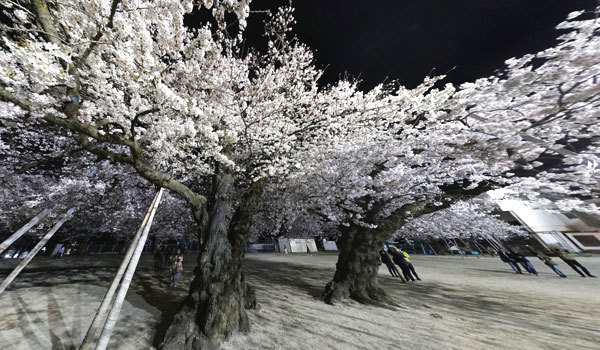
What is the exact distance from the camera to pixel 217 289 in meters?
5.09

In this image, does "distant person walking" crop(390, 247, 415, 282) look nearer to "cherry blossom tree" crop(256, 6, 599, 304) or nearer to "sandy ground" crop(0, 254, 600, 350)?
"sandy ground" crop(0, 254, 600, 350)

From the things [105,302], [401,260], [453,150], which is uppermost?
[453,150]

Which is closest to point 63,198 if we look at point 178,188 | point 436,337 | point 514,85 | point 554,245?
point 178,188

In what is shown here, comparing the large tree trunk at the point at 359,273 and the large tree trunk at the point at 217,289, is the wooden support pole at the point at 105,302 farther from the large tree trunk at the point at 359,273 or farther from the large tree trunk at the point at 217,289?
the large tree trunk at the point at 359,273

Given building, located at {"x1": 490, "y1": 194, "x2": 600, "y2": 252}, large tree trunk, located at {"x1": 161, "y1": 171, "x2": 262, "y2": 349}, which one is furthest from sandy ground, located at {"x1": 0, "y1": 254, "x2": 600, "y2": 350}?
building, located at {"x1": 490, "y1": 194, "x2": 600, "y2": 252}

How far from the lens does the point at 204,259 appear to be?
5379 mm

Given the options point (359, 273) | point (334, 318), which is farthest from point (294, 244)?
point (334, 318)

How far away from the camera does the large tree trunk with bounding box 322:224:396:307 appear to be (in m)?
7.70

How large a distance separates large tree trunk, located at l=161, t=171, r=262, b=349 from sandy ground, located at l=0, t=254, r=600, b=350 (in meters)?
0.43

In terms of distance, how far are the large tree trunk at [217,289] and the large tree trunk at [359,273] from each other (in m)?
3.28

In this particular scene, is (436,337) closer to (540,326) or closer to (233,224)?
(540,326)

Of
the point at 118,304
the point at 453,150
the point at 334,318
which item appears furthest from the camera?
the point at 453,150

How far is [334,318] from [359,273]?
2.50 meters

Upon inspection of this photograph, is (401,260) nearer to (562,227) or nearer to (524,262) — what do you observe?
(524,262)
